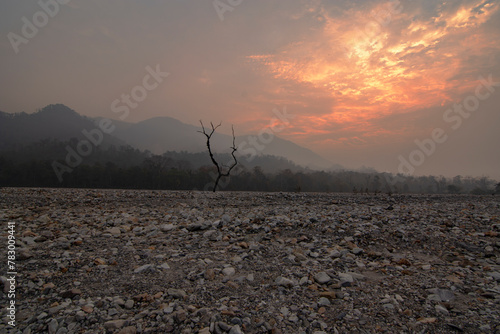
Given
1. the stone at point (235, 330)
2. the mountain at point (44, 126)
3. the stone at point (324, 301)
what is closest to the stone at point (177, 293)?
the stone at point (235, 330)

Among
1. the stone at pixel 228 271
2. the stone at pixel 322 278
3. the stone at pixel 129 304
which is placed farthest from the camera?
the stone at pixel 228 271

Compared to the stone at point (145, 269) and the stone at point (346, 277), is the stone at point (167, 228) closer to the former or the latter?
the stone at point (145, 269)

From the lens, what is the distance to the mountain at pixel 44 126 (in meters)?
101

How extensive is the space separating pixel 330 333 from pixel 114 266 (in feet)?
12.1

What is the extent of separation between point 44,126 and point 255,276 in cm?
16617

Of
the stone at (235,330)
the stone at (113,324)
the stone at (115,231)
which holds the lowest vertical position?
the stone at (113,324)

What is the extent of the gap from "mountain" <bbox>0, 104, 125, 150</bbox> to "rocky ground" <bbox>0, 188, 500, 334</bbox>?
358 feet

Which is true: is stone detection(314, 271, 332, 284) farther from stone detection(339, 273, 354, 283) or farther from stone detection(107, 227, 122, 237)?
stone detection(107, 227, 122, 237)

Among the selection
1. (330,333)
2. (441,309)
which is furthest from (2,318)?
(441,309)

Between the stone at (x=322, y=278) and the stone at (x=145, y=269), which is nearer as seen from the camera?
the stone at (x=322, y=278)

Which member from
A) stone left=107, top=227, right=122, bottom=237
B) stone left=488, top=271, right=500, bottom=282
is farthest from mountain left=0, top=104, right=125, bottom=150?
A: stone left=488, top=271, right=500, bottom=282

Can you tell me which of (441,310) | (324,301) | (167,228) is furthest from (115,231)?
(441,310)

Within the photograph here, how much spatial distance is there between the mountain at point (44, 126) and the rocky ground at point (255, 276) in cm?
10910

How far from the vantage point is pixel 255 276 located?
3926 mm
